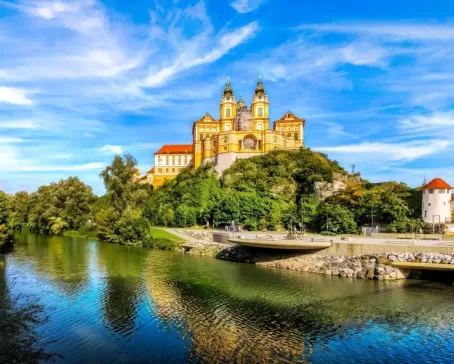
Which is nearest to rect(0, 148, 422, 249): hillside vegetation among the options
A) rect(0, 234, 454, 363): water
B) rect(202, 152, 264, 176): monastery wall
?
rect(202, 152, 264, 176): monastery wall

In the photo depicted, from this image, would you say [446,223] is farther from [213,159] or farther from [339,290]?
[213,159]

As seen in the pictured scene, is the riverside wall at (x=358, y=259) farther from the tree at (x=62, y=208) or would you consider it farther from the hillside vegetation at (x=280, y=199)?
the tree at (x=62, y=208)

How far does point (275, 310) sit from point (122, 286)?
38.5ft

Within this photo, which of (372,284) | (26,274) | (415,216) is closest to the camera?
(372,284)

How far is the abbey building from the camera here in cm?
7362

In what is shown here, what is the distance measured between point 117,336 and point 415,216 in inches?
1583

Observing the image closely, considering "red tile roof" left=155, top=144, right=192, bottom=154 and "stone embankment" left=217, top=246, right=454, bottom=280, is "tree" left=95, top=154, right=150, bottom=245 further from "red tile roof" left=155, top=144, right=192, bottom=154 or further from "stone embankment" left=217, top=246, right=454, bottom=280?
"red tile roof" left=155, top=144, right=192, bottom=154

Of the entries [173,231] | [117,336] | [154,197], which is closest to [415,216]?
[173,231]

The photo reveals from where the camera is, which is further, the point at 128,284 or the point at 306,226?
the point at 306,226

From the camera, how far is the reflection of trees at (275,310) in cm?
1694

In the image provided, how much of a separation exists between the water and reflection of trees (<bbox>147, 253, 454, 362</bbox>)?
0.19ft

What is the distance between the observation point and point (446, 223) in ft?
134

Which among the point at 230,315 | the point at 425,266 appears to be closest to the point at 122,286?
the point at 230,315

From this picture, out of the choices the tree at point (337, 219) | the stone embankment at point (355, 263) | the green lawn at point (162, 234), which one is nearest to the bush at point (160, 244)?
the green lawn at point (162, 234)
